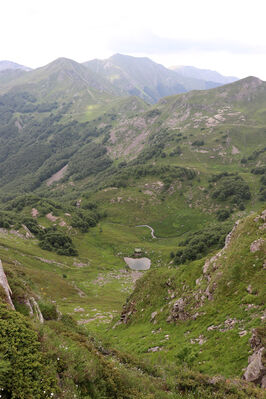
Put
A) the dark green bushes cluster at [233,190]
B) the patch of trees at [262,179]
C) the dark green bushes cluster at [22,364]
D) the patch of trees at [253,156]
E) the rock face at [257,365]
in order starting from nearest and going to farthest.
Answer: the dark green bushes cluster at [22,364] < the rock face at [257,365] < the patch of trees at [262,179] < the dark green bushes cluster at [233,190] < the patch of trees at [253,156]

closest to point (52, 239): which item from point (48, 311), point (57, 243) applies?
point (57, 243)

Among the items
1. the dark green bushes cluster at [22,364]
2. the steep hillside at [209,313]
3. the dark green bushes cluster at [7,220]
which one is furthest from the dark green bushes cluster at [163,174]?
the dark green bushes cluster at [22,364]

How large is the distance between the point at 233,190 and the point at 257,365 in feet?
496

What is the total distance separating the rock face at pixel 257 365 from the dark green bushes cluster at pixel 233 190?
139293 mm

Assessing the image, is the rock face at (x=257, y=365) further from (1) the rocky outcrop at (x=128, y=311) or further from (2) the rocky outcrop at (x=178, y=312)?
(1) the rocky outcrop at (x=128, y=311)

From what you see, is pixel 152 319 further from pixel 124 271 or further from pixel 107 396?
pixel 124 271

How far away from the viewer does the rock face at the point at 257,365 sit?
14.0 m

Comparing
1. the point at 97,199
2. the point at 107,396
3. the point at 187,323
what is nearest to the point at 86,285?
the point at 187,323

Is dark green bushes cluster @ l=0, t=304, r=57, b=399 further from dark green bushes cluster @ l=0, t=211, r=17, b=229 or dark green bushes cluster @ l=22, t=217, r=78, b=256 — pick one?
dark green bushes cluster @ l=0, t=211, r=17, b=229

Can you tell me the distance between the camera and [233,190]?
15112 cm

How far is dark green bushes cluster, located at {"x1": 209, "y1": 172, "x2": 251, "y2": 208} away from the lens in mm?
146613

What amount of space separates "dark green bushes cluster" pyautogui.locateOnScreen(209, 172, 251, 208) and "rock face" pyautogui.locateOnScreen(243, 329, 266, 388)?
139293mm

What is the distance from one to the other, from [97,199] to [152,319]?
6167 inches

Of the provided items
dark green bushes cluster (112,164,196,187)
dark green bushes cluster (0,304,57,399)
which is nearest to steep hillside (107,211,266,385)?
dark green bushes cluster (0,304,57,399)
